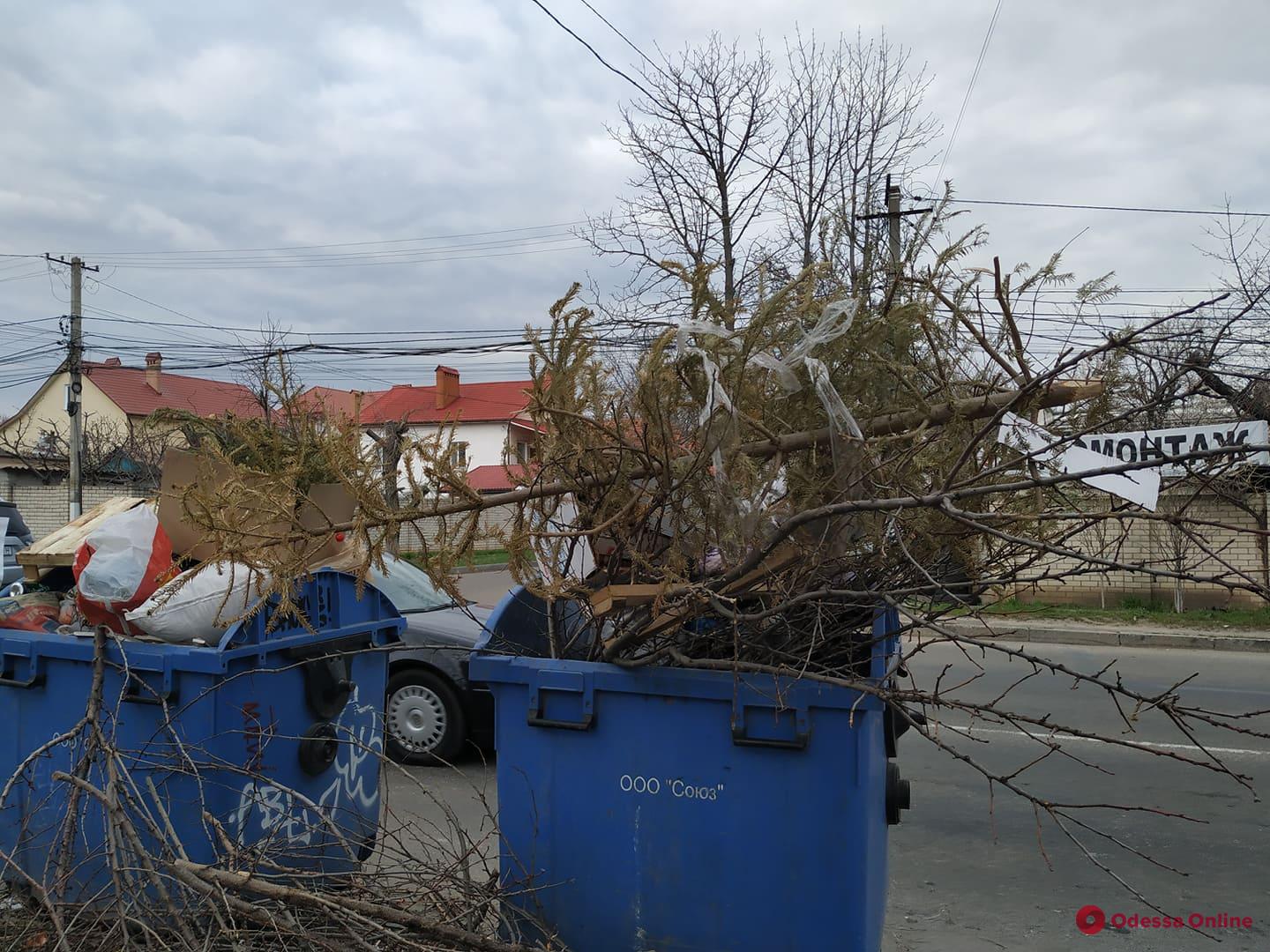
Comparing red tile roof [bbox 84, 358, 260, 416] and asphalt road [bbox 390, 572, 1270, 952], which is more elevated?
red tile roof [bbox 84, 358, 260, 416]

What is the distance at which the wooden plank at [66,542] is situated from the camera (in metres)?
4.23

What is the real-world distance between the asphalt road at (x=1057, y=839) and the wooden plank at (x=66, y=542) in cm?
181

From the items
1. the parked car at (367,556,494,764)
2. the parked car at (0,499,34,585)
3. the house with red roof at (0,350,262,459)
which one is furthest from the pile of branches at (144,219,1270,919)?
Answer: the house with red roof at (0,350,262,459)

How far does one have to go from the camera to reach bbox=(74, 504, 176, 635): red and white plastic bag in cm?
348

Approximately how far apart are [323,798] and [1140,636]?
11.5 metres

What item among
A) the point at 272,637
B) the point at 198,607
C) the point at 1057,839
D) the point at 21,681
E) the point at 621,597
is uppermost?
the point at 621,597

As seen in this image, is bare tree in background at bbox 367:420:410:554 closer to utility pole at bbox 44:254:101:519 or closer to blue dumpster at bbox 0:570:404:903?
blue dumpster at bbox 0:570:404:903

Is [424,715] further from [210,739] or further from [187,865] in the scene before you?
[187,865]

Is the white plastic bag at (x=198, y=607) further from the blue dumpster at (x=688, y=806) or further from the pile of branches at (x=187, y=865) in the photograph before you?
the blue dumpster at (x=688, y=806)

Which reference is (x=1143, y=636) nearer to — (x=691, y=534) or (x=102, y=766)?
(x=691, y=534)

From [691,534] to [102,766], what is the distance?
85.1 inches

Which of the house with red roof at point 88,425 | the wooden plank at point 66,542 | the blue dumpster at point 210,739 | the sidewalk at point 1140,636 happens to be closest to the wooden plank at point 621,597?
the blue dumpster at point 210,739

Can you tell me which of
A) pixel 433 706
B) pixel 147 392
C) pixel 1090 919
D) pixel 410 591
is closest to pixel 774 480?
pixel 1090 919

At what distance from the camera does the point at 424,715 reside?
635 centimetres
